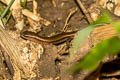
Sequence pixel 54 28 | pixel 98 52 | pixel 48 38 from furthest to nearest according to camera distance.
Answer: pixel 54 28, pixel 48 38, pixel 98 52

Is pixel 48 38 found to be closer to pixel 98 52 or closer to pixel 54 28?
pixel 54 28

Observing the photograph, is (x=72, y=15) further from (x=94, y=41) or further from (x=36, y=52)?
(x=94, y=41)

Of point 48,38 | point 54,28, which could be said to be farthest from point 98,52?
point 54,28

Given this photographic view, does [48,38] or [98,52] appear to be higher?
[98,52]

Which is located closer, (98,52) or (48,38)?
(98,52)

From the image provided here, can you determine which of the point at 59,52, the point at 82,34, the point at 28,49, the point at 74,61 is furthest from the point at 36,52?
the point at 82,34

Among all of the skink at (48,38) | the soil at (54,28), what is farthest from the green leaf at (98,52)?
the skink at (48,38)

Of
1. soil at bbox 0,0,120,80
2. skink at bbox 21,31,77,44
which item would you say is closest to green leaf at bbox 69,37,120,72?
soil at bbox 0,0,120,80

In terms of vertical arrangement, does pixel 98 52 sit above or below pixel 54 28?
above

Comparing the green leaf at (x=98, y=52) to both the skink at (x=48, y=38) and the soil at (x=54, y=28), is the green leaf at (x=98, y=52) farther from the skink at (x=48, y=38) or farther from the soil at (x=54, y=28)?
the skink at (x=48, y=38)

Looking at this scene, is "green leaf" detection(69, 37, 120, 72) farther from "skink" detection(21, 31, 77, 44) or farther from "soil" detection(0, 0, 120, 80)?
"skink" detection(21, 31, 77, 44)

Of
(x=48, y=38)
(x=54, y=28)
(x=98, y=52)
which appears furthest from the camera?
(x=54, y=28)
